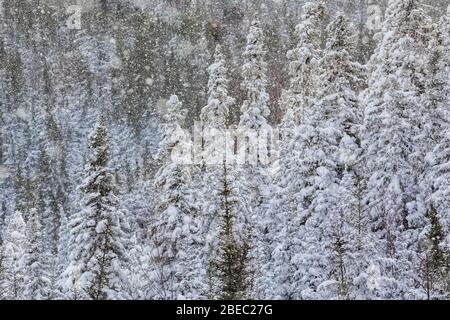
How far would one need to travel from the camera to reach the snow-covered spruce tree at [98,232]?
72.7 ft

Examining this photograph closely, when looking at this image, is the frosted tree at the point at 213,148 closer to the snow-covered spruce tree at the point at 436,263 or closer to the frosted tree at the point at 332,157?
the frosted tree at the point at 332,157

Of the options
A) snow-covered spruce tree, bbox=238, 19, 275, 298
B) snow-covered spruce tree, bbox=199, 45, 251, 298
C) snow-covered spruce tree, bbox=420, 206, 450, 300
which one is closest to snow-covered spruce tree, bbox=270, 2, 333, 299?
snow-covered spruce tree, bbox=199, 45, 251, 298

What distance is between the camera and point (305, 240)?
2417 cm

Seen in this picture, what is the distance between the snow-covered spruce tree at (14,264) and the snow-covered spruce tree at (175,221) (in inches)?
349

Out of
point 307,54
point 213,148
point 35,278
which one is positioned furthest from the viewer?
point 35,278

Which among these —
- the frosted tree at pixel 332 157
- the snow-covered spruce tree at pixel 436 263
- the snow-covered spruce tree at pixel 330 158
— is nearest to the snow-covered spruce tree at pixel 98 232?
the snow-covered spruce tree at pixel 330 158

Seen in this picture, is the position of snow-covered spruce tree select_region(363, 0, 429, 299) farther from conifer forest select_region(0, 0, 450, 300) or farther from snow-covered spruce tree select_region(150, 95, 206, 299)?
snow-covered spruce tree select_region(150, 95, 206, 299)

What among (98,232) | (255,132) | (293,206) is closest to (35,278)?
(98,232)

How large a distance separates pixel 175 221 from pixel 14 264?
1815cm

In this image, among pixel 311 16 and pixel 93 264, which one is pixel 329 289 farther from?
pixel 311 16

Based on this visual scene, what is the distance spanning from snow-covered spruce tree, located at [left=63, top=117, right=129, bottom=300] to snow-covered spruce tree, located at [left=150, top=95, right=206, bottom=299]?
3770 mm

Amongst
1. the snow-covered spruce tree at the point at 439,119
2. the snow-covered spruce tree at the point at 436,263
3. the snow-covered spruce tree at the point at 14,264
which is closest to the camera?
the snow-covered spruce tree at the point at 436,263

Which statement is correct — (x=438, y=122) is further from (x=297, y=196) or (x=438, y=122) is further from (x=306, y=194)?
(x=297, y=196)

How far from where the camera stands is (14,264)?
40.2 metres
